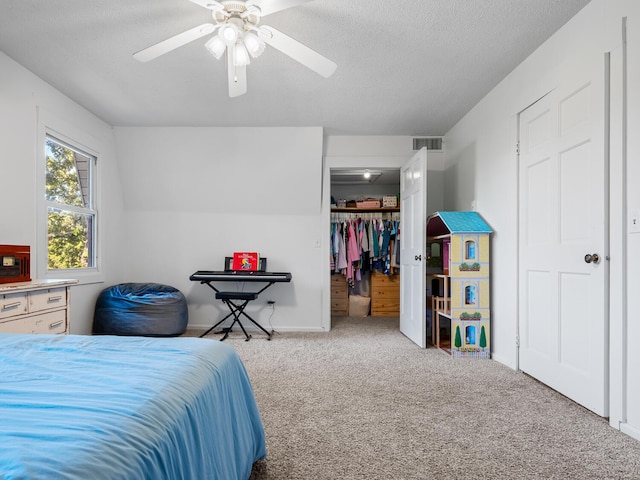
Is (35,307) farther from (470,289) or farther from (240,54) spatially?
(470,289)

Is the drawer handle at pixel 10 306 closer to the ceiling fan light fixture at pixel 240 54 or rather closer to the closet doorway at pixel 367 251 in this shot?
the ceiling fan light fixture at pixel 240 54

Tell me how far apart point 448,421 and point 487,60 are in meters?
2.57

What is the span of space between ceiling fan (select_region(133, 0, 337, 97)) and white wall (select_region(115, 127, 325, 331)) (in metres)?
2.39

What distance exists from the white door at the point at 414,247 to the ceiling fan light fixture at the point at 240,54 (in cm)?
213

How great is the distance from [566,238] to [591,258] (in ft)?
0.99

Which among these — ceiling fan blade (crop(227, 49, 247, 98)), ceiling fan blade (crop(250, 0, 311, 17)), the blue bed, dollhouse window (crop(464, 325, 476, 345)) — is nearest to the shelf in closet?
dollhouse window (crop(464, 325, 476, 345))

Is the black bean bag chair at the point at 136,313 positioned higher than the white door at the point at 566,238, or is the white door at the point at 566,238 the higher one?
the white door at the point at 566,238

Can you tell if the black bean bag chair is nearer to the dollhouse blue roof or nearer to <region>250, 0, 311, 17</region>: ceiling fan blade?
the dollhouse blue roof

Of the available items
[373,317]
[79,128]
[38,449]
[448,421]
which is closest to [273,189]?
[79,128]

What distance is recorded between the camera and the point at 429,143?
15.4 ft

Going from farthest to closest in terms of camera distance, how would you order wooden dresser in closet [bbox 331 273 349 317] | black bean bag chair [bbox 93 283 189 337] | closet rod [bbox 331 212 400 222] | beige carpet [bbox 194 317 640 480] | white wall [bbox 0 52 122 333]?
wooden dresser in closet [bbox 331 273 349 317] < closet rod [bbox 331 212 400 222] < black bean bag chair [bbox 93 283 189 337] < white wall [bbox 0 52 122 333] < beige carpet [bbox 194 317 640 480]

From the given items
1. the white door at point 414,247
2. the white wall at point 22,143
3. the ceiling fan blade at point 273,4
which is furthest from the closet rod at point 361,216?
the ceiling fan blade at point 273,4

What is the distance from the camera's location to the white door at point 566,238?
214 centimetres

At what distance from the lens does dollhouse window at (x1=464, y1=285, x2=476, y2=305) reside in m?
3.45
